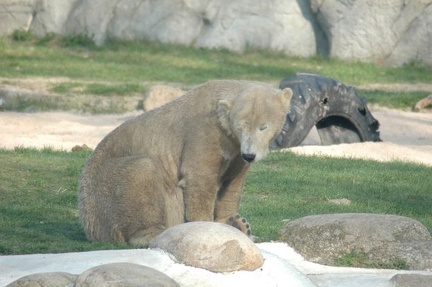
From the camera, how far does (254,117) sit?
285 inches

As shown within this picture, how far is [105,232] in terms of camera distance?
779 cm

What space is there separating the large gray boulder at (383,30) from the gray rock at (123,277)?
60.2ft

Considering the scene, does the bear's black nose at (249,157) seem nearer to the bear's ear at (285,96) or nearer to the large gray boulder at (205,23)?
the bear's ear at (285,96)

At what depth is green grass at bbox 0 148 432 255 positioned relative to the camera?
8344mm

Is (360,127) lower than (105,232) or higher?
lower

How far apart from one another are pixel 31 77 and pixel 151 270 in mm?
14631

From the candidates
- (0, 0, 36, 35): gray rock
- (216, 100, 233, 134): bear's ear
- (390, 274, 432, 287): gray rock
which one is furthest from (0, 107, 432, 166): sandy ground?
(0, 0, 36, 35): gray rock

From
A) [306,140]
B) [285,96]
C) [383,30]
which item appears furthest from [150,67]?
[285,96]

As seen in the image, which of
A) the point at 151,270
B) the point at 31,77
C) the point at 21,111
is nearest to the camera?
the point at 151,270

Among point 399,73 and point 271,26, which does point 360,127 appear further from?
point 271,26

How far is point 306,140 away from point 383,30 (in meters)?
9.29

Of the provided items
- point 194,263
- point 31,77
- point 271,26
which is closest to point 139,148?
point 194,263

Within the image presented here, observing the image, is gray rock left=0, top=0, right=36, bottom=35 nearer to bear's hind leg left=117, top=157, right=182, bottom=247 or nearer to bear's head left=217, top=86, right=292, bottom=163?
bear's hind leg left=117, top=157, right=182, bottom=247

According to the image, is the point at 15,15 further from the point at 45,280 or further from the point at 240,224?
the point at 45,280
